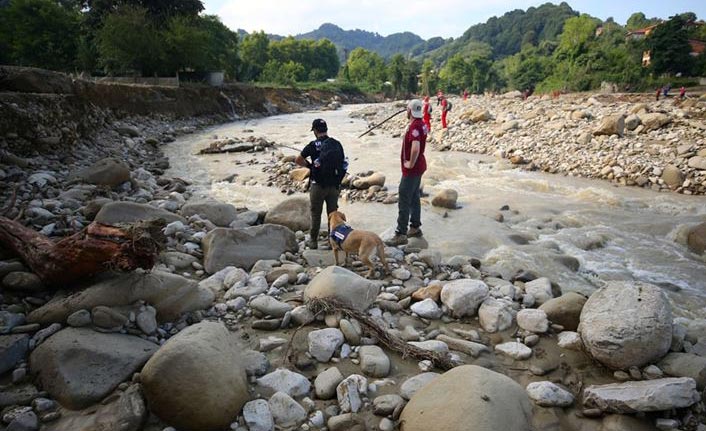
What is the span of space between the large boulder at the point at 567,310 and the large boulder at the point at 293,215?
180 inches

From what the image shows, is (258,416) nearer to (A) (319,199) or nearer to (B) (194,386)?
(B) (194,386)

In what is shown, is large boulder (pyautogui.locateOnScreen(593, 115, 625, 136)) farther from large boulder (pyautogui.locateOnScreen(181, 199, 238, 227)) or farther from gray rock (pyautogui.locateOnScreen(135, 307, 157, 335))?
gray rock (pyautogui.locateOnScreen(135, 307, 157, 335))

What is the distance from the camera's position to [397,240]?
6789mm

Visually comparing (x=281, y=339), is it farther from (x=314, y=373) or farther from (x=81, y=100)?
(x=81, y=100)

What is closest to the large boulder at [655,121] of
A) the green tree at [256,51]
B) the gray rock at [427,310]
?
the gray rock at [427,310]

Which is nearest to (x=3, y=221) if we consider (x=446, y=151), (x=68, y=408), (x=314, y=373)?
(x=68, y=408)

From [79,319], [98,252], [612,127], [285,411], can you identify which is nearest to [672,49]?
[612,127]

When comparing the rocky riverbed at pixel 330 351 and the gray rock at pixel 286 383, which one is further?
the gray rock at pixel 286 383

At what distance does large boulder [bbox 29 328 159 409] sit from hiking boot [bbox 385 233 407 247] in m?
4.27

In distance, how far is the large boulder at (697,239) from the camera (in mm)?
6929

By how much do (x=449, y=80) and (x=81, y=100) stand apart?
313ft

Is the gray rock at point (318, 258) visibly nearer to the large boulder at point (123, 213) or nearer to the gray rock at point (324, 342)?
the gray rock at point (324, 342)

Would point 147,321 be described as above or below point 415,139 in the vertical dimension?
below

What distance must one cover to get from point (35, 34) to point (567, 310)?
44561mm
